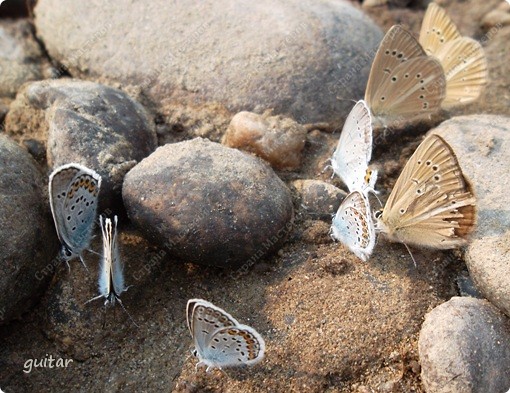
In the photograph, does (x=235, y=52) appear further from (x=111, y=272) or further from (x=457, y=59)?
(x=111, y=272)

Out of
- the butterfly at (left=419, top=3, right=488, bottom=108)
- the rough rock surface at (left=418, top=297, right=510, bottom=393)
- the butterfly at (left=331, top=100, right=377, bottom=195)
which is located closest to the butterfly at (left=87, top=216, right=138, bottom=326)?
the butterfly at (left=331, top=100, right=377, bottom=195)

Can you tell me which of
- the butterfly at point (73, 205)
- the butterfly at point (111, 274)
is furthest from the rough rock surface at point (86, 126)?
the butterfly at point (111, 274)

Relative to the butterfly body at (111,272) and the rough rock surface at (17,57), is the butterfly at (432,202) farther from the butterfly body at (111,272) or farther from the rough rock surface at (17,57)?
the rough rock surface at (17,57)

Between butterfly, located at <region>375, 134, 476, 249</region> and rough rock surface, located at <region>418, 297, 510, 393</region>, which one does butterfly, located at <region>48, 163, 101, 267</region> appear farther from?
rough rock surface, located at <region>418, 297, 510, 393</region>

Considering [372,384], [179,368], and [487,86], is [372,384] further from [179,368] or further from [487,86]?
[487,86]

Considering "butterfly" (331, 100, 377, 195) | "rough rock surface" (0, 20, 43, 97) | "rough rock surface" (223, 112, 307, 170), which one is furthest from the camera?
"rough rock surface" (0, 20, 43, 97)

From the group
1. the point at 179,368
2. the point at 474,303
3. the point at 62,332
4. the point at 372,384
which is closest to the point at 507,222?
the point at 474,303
